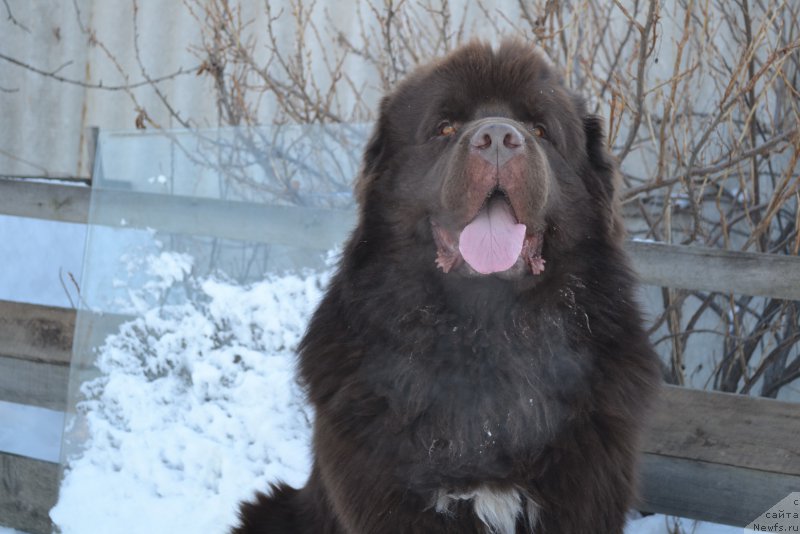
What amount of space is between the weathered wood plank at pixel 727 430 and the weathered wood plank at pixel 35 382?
8.49 feet

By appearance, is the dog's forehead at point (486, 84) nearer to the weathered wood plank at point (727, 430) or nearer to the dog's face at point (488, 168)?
the dog's face at point (488, 168)

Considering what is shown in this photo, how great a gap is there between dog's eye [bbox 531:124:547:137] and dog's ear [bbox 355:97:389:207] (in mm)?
504

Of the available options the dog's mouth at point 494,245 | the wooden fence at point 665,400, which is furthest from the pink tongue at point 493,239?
the wooden fence at point 665,400

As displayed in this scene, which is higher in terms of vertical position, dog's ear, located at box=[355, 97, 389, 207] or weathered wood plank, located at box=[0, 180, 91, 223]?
dog's ear, located at box=[355, 97, 389, 207]

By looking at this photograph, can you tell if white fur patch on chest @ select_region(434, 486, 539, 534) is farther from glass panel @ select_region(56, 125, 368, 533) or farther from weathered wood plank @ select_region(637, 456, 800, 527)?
glass panel @ select_region(56, 125, 368, 533)

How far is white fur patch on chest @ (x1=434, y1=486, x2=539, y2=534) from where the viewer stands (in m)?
2.31

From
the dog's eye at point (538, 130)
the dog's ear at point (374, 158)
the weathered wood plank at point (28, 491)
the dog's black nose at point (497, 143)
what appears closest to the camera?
the dog's black nose at point (497, 143)

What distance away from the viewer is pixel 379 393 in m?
2.47

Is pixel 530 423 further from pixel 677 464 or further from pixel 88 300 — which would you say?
pixel 88 300

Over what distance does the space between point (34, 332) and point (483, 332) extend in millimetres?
2392

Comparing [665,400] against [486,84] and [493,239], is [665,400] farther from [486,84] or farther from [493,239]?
[486,84]

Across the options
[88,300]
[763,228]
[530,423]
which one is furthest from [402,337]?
[763,228]

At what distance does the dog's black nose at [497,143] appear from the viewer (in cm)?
228

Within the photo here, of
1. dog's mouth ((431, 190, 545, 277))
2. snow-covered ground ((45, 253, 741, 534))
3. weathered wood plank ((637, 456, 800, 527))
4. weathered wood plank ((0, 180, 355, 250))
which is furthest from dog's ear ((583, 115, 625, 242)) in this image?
snow-covered ground ((45, 253, 741, 534))
